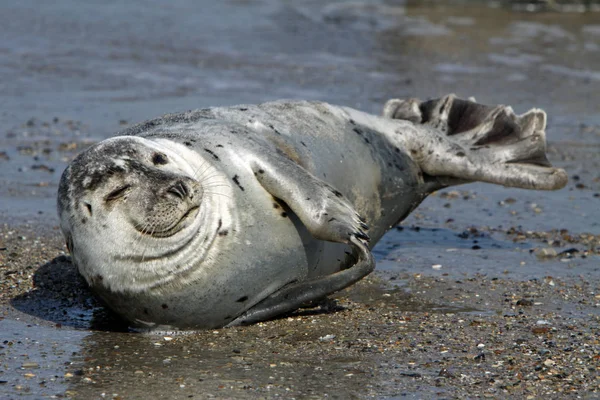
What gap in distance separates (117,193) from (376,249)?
7.11ft

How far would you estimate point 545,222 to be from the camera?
21.3ft

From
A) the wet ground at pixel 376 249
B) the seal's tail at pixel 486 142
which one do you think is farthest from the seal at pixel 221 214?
the seal's tail at pixel 486 142

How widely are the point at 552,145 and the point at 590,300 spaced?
3.78m

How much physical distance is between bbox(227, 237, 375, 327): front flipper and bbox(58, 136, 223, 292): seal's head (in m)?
0.43

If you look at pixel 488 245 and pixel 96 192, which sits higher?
pixel 96 192

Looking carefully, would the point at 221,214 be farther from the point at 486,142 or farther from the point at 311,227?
the point at 486,142

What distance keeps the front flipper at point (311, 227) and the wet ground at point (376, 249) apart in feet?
0.35

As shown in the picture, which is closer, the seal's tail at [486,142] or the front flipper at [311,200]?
the front flipper at [311,200]

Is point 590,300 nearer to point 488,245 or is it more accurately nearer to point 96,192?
point 488,245

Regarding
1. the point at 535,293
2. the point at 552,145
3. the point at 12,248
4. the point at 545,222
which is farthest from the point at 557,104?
the point at 12,248

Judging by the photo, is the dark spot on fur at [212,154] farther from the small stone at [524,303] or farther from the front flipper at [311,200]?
the small stone at [524,303]

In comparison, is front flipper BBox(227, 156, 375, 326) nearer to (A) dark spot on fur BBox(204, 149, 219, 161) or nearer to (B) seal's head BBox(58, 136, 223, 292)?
(A) dark spot on fur BBox(204, 149, 219, 161)

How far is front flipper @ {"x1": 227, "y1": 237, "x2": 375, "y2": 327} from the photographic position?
445cm

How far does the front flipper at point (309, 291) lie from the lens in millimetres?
4445
